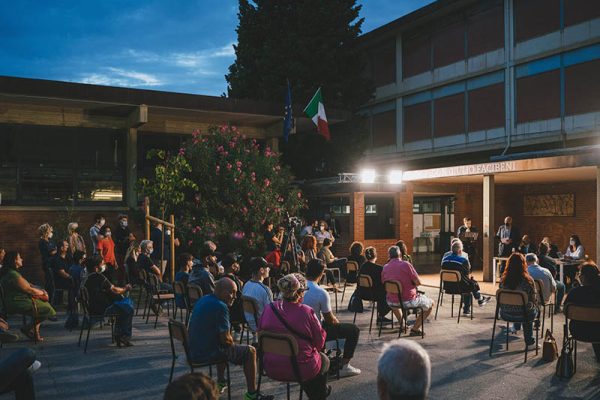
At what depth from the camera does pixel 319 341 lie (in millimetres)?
5105

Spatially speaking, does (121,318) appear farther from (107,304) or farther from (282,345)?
(282,345)

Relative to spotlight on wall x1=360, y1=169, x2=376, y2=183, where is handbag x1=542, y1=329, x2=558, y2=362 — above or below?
below

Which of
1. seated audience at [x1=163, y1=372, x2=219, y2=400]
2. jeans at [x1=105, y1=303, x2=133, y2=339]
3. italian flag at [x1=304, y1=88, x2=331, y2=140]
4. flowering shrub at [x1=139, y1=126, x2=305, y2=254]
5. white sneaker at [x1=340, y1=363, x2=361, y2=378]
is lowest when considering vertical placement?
white sneaker at [x1=340, y1=363, x2=361, y2=378]

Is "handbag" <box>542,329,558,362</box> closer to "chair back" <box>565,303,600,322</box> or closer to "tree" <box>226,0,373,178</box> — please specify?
"chair back" <box>565,303,600,322</box>

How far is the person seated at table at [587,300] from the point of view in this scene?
21.8 ft

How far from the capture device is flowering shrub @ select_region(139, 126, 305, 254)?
15594 mm

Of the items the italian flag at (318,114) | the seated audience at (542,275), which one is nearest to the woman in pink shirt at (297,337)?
the seated audience at (542,275)

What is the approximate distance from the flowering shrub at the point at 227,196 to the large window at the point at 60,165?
8.97 feet

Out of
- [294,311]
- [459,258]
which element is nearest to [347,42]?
[459,258]

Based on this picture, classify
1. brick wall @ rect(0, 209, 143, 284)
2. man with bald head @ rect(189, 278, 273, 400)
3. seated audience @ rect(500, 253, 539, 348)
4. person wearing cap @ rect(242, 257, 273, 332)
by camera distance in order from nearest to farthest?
man with bald head @ rect(189, 278, 273, 400), person wearing cap @ rect(242, 257, 273, 332), seated audience @ rect(500, 253, 539, 348), brick wall @ rect(0, 209, 143, 284)

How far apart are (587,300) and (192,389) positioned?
233 inches

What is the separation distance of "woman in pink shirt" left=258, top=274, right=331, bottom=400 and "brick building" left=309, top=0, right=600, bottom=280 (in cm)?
1113

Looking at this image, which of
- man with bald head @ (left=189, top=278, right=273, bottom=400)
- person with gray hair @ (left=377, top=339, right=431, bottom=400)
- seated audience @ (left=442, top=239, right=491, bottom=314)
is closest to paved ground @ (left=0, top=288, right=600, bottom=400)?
man with bald head @ (left=189, top=278, right=273, bottom=400)

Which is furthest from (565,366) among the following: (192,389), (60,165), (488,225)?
(60,165)
